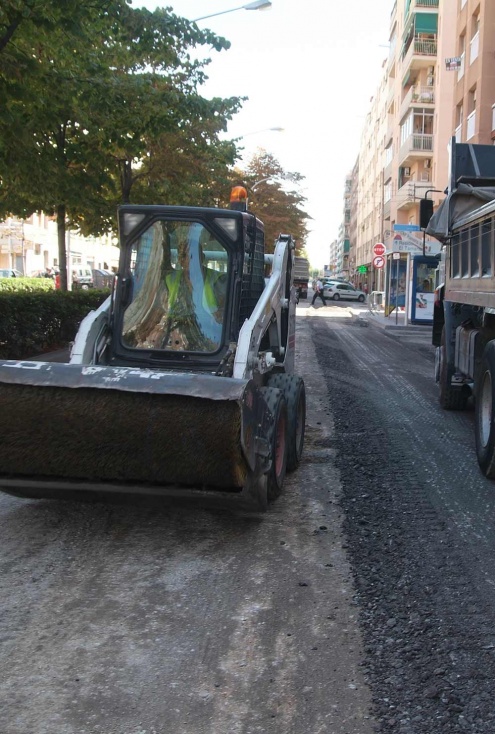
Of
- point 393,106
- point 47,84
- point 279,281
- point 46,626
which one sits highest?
point 393,106

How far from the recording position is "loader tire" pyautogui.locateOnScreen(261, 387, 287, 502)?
5.82 m

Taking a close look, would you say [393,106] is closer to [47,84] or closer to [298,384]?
[47,84]

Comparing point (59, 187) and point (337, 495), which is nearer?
point (337, 495)

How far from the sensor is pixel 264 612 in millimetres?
4305

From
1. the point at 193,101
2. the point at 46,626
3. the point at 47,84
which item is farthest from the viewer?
the point at 193,101

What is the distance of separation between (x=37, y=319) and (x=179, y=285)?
10211 millimetres

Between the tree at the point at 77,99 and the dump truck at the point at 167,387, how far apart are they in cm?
518

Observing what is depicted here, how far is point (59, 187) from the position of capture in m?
16.4

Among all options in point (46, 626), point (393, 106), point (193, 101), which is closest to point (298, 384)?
point (46, 626)

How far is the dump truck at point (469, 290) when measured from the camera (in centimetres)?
758

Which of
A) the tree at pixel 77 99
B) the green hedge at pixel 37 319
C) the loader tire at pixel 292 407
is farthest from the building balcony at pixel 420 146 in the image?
the loader tire at pixel 292 407

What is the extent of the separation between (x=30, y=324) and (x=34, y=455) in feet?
35.5

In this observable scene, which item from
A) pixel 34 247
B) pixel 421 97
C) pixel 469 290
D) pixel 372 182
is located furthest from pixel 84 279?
pixel 469 290

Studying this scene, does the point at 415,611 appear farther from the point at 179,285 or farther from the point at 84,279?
the point at 84,279
